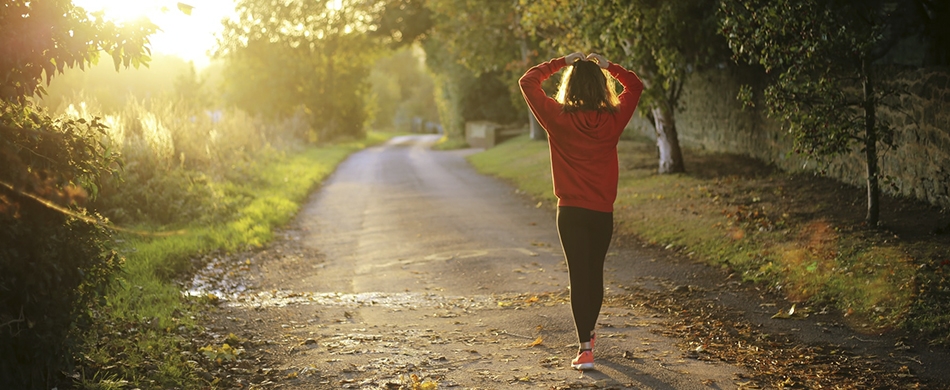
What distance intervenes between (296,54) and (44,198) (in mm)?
41694

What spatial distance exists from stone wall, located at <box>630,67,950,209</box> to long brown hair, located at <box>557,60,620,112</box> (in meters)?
4.87

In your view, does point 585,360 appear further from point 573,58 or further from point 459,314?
point 459,314

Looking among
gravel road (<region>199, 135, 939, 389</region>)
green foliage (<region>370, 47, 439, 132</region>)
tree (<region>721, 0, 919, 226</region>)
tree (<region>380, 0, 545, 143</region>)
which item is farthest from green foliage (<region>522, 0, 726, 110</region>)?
green foliage (<region>370, 47, 439, 132</region>)

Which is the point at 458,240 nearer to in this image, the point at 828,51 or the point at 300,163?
the point at 828,51

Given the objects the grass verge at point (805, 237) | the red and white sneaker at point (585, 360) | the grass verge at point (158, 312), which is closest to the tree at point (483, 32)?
the grass verge at point (805, 237)

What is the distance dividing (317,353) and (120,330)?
1.65 metres

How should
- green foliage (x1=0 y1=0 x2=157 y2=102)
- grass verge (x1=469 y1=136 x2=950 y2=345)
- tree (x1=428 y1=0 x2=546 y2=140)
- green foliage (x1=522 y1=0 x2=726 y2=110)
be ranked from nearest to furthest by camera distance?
1. green foliage (x1=0 y1=0 x2=157 y2=102)
2. grass verge (x1=469 y1=136 x2=950 y2=345)
3. green foliage (x1=522 y1=0 x2=726 y2=110)
4. tree (x1=428 y1=0 x2=546 y2=140)

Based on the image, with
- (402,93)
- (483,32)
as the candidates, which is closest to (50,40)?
(483,32)

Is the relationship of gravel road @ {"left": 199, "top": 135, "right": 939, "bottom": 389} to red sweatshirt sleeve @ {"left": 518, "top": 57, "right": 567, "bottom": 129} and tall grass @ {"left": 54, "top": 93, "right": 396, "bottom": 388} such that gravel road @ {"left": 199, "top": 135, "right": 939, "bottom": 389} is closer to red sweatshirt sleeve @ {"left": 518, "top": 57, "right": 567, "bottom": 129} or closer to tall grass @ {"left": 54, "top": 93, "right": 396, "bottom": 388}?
tall grass @ {"left": 54, "top": 93, "right": 396, "bottom": 388}

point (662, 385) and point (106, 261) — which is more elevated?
point (106, 261)

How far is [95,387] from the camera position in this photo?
17.5 ft

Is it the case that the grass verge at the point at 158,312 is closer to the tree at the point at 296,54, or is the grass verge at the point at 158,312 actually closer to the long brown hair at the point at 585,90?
the long brown hair at the point at 585,90

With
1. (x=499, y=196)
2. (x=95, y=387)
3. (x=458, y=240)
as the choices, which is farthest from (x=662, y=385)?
(x=499, y=196)

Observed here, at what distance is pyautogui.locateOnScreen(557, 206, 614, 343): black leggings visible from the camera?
5.73 metres
